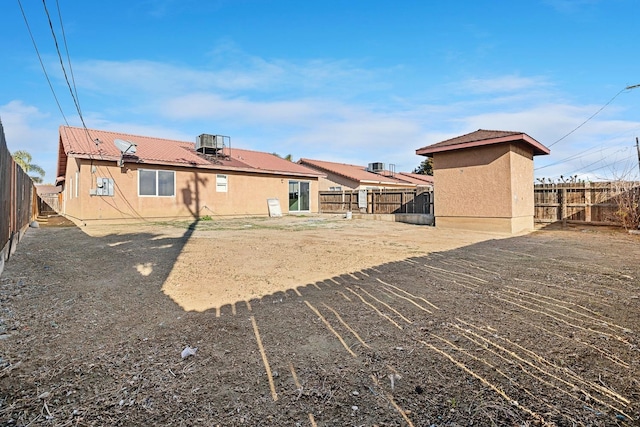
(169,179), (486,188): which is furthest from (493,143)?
(169,179)

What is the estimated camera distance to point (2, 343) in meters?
2.53

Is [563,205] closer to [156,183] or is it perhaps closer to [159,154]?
[156,183]

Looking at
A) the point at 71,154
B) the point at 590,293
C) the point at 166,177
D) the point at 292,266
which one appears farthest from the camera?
the point at 166,177

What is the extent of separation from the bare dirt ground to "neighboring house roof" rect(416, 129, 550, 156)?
6011 mm

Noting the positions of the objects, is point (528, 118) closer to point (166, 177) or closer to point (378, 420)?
point (166, 177)

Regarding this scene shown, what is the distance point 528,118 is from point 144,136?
22.5 meters

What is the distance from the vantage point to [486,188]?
10.7m

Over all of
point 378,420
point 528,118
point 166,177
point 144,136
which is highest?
point 528,118

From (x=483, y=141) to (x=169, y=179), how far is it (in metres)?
12.5

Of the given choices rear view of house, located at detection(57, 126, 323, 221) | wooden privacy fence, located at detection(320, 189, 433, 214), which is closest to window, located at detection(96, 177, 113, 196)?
rear view of house, located at detection(57, 126, 323, 221)

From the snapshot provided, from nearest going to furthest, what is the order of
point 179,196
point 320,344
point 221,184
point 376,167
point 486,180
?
point 320,344, point 486,180, point 179,196, point 221,184, point 376,167

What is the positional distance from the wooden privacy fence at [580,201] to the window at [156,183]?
14.9m

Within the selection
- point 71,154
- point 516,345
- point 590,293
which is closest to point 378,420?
point 516,345

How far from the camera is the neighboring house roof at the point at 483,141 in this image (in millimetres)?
10023
